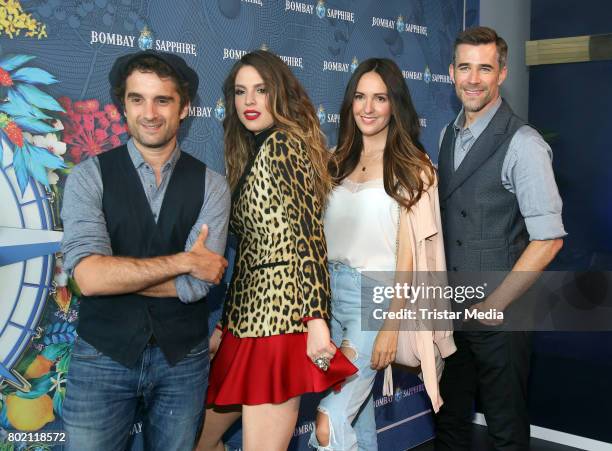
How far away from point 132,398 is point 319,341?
674 mm

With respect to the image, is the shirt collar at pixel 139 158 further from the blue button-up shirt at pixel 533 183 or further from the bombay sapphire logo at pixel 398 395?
the bombay sapphire logo at pixel 398 395

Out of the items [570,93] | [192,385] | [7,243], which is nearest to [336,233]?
[192,385]

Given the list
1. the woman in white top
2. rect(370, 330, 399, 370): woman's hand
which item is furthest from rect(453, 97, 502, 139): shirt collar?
rect(370, 330, 399, 370): woman's hand

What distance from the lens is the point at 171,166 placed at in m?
2.23

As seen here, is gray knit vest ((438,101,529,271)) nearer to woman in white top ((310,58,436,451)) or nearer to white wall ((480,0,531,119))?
woman in white top ((310,58,436,451))

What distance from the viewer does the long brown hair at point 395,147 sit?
2.66 meters

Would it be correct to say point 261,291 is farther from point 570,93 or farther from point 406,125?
point 570,93

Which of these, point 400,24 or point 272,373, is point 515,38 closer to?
point 400,24

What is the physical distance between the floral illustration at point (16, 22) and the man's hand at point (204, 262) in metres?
1.01

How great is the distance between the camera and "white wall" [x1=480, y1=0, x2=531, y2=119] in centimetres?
424

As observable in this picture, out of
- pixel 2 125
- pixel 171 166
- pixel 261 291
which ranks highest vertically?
pixel 2 125

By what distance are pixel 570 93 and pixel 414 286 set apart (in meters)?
2.13

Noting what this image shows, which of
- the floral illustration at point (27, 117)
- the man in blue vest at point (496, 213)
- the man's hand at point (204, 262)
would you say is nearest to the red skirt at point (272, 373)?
the man's hand at point (204, 262)

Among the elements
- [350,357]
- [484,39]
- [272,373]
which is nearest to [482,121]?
[484,39]
